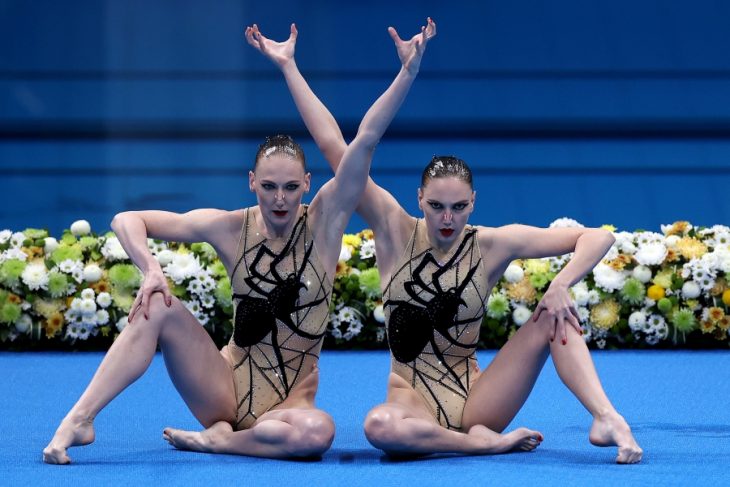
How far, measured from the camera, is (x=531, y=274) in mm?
5750

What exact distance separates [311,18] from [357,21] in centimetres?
32

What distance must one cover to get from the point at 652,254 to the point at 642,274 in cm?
11

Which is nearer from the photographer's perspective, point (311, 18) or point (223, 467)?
point (223, 467)

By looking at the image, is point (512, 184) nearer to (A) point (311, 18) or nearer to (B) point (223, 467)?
(A) point (311, 18)

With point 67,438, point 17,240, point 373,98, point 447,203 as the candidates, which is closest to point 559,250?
point 447,203

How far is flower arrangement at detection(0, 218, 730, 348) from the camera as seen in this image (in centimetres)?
561

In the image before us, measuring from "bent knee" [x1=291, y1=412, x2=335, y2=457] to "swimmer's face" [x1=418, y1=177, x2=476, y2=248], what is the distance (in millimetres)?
593

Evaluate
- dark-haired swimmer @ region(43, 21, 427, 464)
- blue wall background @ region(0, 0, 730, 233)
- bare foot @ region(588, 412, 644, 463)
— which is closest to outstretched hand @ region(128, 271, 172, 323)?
dark-haired swimmer @ region(43, 21, 427, 464)

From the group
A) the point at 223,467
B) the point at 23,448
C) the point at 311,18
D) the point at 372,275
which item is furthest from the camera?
the point at 311,18

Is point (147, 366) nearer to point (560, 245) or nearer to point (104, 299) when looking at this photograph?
point (560, 245)

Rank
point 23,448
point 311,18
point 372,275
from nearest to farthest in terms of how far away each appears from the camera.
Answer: point 23,448
point 372,275
point 311,18

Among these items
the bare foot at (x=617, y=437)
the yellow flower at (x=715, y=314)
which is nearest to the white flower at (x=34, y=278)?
the yellow flower at (x=715, y=314)

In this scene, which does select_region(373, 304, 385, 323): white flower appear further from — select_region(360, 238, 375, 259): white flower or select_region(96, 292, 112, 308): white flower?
select_region(96, 292, 112, 308): white flower

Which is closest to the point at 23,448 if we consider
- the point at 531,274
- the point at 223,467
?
the point at 223,467
